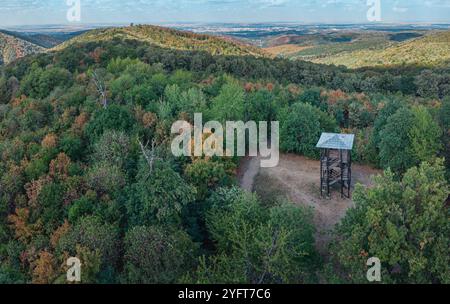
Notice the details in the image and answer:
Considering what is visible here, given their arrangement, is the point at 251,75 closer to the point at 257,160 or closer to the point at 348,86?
the point at 348,86

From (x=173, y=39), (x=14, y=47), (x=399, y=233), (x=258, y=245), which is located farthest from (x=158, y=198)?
(x=14, y=47)

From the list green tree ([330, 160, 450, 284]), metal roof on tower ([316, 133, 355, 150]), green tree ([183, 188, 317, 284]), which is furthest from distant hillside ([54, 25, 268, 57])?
green tree ([330, 160, 450, 284])

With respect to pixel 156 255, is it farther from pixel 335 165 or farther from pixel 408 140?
pixel 408 140

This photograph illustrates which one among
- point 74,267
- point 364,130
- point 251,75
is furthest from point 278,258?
point 251,75

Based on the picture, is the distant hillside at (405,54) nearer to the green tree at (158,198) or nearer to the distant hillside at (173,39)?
the distant hillside at (173,39)

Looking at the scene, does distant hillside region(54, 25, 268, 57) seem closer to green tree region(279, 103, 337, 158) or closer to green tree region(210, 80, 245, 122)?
green tree region(210, 80, 245, 122)

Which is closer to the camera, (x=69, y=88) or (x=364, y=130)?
(x=364, y=130)
